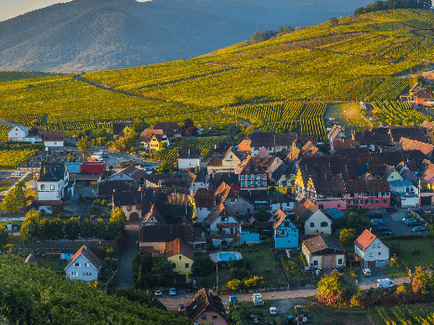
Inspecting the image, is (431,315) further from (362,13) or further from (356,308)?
(362,13)

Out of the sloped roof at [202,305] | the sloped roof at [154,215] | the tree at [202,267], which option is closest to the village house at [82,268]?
the tree at [202,267]

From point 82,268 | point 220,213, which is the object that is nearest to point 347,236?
point 220,213

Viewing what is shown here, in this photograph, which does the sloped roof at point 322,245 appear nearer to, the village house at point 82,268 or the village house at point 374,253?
the village house at point 374,253

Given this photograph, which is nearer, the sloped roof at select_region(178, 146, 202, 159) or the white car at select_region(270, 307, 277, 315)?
the white car at select_region(270, 307, 277, 315)

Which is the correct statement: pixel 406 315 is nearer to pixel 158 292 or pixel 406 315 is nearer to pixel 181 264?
pixel 181 264

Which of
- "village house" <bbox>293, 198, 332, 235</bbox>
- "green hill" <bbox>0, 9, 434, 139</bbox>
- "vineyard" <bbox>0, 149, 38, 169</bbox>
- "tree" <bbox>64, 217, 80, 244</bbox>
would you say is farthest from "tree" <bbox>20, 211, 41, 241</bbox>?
"green hill" <bbox>0, 9, 434, 139</bbox>

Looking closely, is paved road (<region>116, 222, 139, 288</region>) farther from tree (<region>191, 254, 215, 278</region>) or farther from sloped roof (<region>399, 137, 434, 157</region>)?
sloped roof (<region>399, 137, 434, 157</region>)
